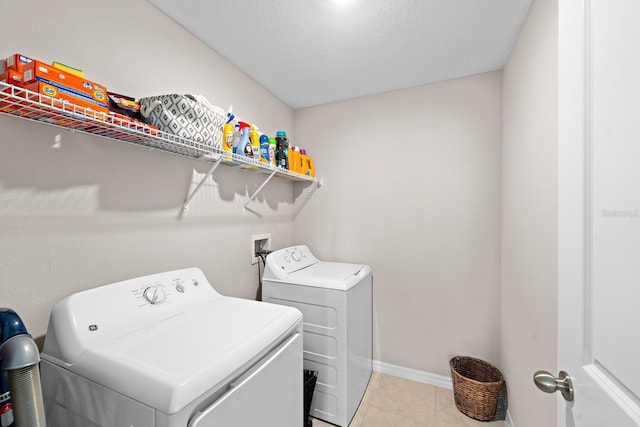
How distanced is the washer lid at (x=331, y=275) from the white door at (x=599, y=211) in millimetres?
1149

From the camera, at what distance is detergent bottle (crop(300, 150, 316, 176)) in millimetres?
2308

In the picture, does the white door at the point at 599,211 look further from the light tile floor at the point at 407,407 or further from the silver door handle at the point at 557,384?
the light tile floor at the point at 407,407

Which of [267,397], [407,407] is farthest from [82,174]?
[407,407]

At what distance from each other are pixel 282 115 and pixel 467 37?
153 cm

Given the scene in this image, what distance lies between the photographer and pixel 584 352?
594mm

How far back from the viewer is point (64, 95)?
0.83 metres

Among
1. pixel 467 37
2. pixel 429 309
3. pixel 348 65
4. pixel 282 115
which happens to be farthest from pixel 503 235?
pixel 282 115

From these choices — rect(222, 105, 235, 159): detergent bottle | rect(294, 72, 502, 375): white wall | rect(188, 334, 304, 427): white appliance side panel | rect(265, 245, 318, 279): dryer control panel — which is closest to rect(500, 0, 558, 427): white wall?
rect(294, 72, 502, 375): white wall

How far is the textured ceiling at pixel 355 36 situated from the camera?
137 centimetres

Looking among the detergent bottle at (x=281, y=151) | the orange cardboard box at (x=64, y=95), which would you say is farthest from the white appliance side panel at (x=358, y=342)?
the orange cardboard box at (x=64, y=95)

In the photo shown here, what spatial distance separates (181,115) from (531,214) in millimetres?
1747

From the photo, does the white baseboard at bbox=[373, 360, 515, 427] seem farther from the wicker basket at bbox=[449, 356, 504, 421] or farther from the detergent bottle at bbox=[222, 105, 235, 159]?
the detergent bottle at bbox=[222, 105, 235, 159]

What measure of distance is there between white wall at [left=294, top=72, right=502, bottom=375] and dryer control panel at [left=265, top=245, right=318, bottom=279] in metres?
0.24

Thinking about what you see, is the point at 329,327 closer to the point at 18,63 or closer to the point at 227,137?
the point at 227,137
